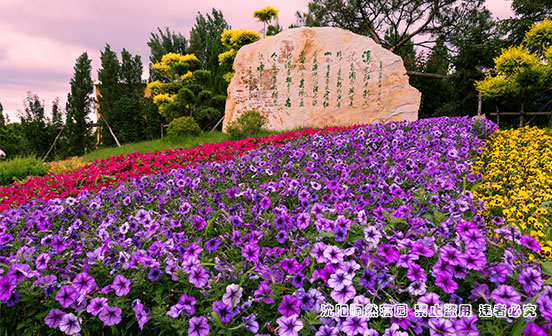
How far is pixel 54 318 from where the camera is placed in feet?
4.67

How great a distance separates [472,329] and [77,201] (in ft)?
10.2

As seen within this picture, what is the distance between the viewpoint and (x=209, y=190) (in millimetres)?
3199

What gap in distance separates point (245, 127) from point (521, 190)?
7.20 metres

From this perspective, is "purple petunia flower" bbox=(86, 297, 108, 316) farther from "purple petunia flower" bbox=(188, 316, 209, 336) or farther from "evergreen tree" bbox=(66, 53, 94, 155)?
"evergreen tree" bbox=(66, 53, 94, 155)

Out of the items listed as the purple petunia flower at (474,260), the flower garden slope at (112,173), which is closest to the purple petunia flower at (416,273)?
the purple petunia flower at (474,260)

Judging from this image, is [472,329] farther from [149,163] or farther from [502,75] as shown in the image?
[502,75]

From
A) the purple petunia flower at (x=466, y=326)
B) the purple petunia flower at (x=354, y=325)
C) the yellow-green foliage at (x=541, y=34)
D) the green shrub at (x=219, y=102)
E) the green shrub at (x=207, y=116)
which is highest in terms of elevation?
the yellow-green foliage at (x=541, y=34)

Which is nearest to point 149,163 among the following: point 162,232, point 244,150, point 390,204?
point 244,150

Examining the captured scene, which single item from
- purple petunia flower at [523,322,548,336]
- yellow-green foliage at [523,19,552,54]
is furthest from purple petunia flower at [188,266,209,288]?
yellow-green foliage at [523,19,552,54]

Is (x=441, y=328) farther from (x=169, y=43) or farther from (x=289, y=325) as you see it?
(x=169, y=43)

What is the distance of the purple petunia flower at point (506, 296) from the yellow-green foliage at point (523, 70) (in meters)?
10.6

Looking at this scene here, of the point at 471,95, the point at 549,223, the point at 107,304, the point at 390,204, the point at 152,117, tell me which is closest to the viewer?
the point at 107,304

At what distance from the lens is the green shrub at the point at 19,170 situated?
27.2 ft

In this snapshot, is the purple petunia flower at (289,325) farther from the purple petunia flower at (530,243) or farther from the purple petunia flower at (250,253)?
the purple petunia flower at (530,243)
